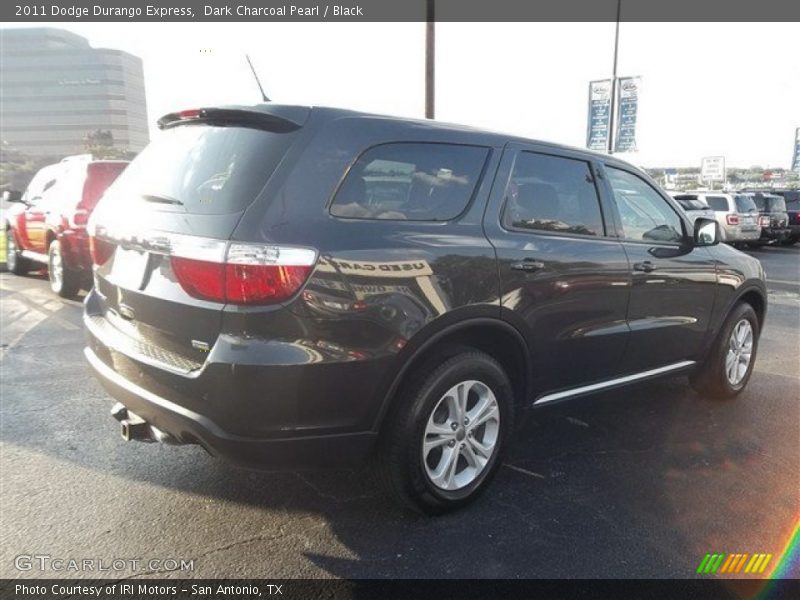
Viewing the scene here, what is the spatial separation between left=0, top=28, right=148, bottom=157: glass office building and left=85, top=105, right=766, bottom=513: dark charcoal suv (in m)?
28.6

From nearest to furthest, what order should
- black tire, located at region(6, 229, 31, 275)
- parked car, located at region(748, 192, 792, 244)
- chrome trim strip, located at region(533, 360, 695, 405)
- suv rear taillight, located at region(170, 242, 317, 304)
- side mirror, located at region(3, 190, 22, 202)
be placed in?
suv rear taillight, located at region(170, 242, 317, 304), chrome trim strip, located at region(533, 360, 695, 405), side mirror, located at region(3, 190, 22, 202), black tire, located at region(6, 229, 31, 275), parked car, located at region(748, 192, 792, 244)

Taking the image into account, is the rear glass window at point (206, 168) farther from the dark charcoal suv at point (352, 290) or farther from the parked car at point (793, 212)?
the parked car at point (793, 212)

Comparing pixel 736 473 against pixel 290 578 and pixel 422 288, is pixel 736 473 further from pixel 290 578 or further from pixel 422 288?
pixel 290 578

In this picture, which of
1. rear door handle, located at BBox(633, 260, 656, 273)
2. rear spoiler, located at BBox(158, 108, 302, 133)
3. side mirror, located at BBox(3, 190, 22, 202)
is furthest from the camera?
side mirror, located at BBox(3, 190, 22, 202)

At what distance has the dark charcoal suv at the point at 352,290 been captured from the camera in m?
2.28

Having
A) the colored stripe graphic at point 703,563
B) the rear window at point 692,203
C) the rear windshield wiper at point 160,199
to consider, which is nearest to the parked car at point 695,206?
the rear window at point 692,203

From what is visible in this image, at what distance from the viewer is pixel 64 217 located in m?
7.57

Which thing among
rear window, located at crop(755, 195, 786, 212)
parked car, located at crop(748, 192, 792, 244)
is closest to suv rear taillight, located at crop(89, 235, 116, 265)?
parked car, located at crop(748, 192, 792, 244)

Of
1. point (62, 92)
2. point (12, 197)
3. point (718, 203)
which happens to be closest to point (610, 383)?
point (12, 197)

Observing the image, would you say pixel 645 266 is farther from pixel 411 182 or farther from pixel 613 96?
pixel 613 96

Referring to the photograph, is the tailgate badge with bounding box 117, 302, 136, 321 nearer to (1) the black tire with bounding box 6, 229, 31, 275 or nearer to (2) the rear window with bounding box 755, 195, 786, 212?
(1) the black tire with bounding box 6, 229, 31, 275

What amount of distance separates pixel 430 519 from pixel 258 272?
1.48 metres

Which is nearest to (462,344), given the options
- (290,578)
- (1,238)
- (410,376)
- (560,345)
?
(410,376)

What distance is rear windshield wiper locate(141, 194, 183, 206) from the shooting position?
2.62 m
